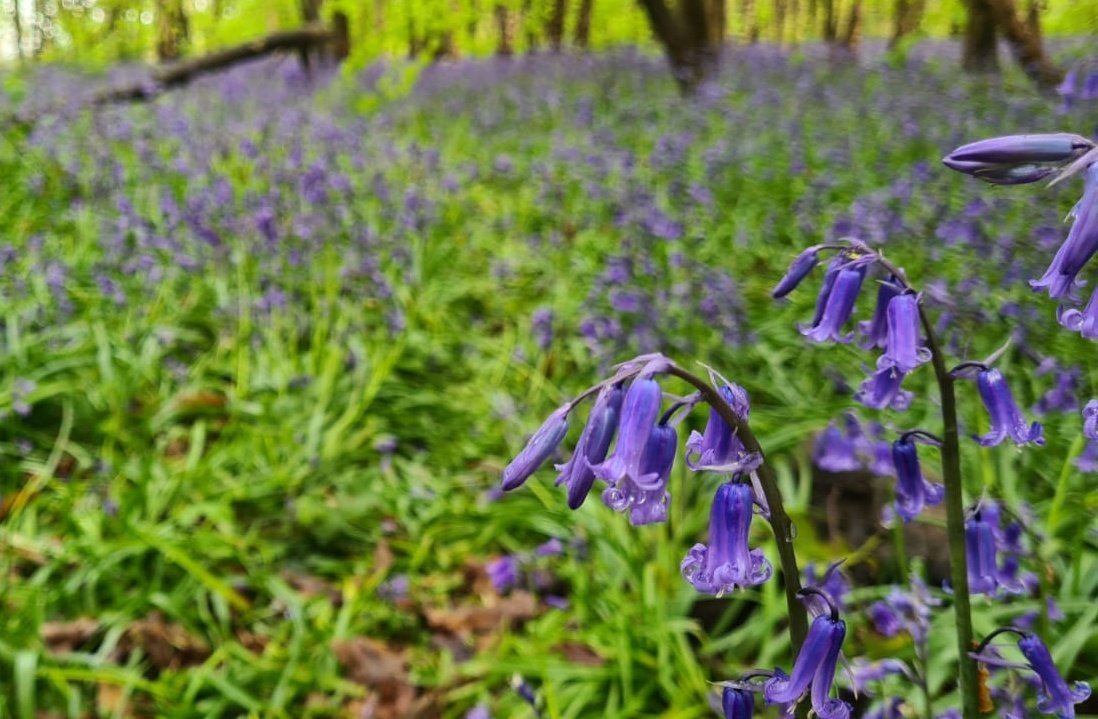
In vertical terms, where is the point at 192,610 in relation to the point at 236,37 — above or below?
below

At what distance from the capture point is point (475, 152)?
7930 millimetres

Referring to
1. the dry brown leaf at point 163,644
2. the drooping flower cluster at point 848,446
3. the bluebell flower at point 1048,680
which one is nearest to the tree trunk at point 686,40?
the drooping flower cluster at point 848,446

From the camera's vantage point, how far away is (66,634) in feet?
8.80

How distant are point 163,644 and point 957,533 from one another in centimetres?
243

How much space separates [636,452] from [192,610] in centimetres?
239

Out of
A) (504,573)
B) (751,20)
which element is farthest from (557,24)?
(504,573)

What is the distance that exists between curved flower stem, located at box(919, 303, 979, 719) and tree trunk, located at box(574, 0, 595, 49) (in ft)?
47.4

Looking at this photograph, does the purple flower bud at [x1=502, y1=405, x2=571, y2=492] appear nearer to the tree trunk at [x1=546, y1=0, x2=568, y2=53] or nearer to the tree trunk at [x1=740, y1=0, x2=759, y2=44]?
the tree trunk at [x1=546, y1=0, x2=568, y2=53]

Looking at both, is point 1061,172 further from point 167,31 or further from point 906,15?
point 167,31

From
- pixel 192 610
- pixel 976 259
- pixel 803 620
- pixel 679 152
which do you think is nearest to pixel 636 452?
pixel 803 620

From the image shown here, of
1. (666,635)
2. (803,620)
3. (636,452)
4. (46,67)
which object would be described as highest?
(46,67)

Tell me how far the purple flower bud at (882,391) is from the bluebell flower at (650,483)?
0.43m

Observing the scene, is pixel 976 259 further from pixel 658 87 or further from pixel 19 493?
pixel 658 87

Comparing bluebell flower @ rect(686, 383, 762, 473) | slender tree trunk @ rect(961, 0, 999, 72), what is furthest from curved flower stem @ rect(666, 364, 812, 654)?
slender tree trunk @ rect(961, 0, 999, 72)
